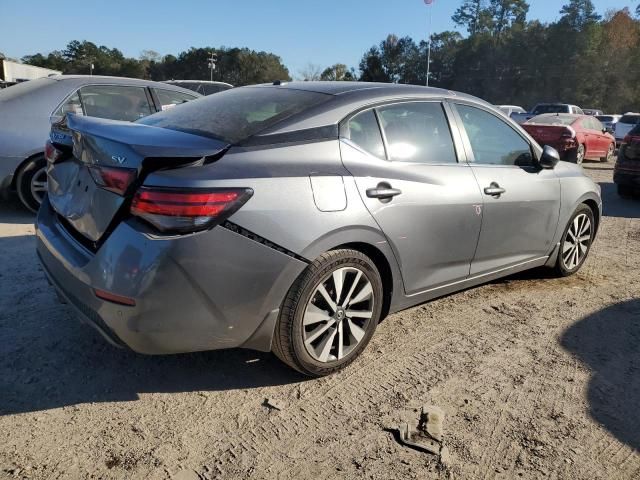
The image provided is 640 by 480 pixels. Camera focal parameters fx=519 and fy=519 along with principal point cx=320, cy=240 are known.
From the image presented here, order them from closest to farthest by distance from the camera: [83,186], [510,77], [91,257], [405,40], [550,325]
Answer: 1. [91,257]
2. [83,186]
3. [550,325]
4. [510,77]
5. [405,40]

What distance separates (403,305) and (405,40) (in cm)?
9058

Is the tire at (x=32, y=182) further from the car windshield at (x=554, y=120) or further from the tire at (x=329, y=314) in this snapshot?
the car windshield at (x=554, y=120)

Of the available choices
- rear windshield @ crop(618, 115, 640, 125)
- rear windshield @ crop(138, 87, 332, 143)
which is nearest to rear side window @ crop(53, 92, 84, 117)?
rear windshield @ crop(138, 87, 332, 143)

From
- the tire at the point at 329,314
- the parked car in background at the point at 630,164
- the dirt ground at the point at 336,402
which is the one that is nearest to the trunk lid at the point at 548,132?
the parked car in background at the point at 630,164

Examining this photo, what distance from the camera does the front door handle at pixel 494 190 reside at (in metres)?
3.53

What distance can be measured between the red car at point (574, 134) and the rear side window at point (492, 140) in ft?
30.4

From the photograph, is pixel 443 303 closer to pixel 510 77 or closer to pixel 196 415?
pixel 196 415

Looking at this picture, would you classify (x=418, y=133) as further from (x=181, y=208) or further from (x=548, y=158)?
(x=181, y=208)

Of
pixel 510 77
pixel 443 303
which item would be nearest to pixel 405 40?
pixel 510 77

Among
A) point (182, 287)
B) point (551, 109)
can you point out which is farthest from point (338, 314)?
point (551, 109)

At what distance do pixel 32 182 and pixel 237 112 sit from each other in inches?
145

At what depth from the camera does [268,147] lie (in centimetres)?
256

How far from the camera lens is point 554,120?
14.1 meters

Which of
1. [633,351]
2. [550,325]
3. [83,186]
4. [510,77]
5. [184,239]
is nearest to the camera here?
[184,239]
